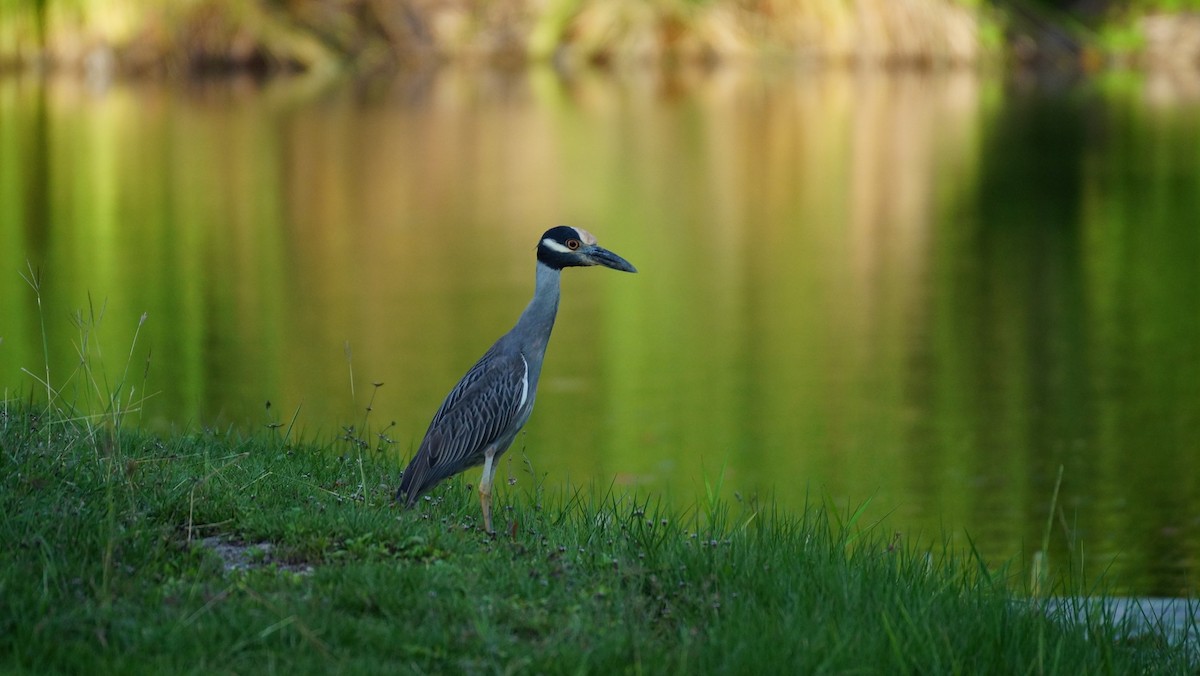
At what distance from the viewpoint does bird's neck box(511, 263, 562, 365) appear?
614cm

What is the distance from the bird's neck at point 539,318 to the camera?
6145 mm

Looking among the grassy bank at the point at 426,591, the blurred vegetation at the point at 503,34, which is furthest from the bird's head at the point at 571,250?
the blurred vegetation at the point at 503,34

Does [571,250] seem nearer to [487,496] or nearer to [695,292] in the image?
[487,496]

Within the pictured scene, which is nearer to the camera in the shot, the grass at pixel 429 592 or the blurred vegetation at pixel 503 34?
the grass at pixel 429 592

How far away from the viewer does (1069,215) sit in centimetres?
2125

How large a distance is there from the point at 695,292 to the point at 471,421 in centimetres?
1112

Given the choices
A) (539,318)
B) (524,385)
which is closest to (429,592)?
(524,385)

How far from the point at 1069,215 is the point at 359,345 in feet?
36.2

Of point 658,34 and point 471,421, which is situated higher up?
point 658,34

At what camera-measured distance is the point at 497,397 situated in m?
5.91

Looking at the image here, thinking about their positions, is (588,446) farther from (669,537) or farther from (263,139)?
(263,139)

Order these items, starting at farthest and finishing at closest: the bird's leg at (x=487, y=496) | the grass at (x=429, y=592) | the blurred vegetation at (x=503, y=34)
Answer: the blurred vegetation at (x=503, y=34) < the bird's leg at (x=487, y=496) < the grass at (x=429, y=592)

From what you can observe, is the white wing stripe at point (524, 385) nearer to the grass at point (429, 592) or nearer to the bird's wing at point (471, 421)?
the bird's wing at point (471, 421)

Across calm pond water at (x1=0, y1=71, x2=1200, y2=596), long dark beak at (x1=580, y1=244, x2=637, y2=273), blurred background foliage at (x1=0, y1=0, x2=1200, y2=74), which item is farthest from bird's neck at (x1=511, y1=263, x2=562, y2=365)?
blurred background foliage at (x1=0, y1=0, x2=1200, y2=74)
